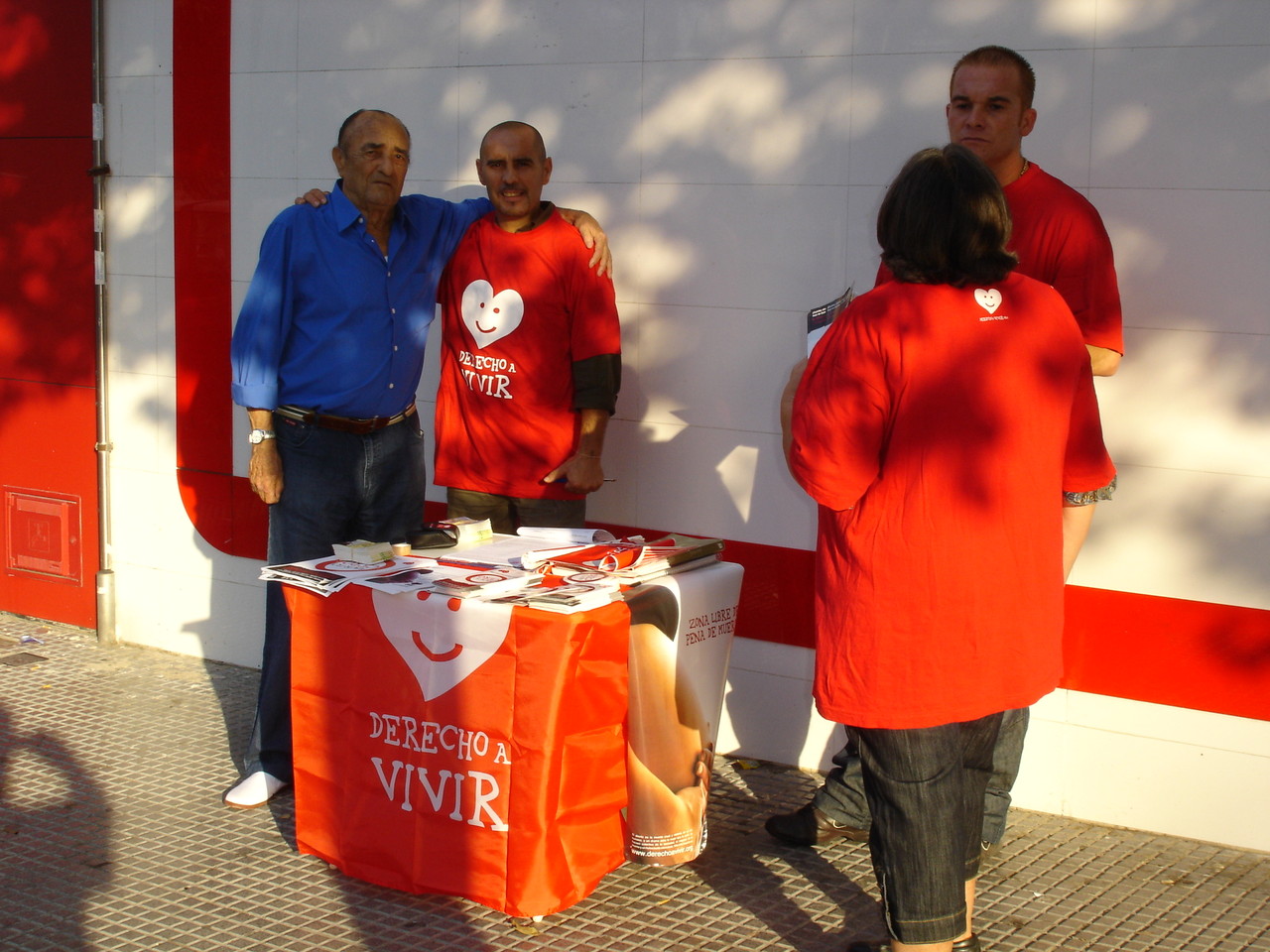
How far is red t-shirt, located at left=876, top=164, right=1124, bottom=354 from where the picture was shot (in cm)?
322

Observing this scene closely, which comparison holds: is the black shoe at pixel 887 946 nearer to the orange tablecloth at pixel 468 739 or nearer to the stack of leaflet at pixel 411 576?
the orange tablecloth at pixel 468 739

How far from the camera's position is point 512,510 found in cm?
409

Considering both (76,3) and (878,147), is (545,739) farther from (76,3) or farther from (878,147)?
(76,3)

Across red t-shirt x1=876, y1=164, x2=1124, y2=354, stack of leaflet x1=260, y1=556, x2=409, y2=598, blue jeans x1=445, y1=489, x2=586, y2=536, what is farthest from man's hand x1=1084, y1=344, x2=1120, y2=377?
stack of leaflet x1=260, y1=556, x2=409, y2=598

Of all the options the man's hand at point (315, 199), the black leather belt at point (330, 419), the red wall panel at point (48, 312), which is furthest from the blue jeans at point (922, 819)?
the red wall panel at point (48, 312)

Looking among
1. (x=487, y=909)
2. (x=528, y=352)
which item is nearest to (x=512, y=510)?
(x=528, y=352)

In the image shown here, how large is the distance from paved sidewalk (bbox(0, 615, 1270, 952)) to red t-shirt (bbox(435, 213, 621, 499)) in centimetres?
120

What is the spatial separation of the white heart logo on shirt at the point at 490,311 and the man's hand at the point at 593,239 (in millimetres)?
261

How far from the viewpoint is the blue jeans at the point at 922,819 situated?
8.52ft

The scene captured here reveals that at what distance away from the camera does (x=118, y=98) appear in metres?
5.46

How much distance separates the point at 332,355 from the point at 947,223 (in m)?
2.11

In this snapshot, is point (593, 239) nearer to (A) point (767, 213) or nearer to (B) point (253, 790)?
(A) point (767, 213)

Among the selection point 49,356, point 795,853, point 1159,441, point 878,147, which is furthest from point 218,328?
point 1159,441

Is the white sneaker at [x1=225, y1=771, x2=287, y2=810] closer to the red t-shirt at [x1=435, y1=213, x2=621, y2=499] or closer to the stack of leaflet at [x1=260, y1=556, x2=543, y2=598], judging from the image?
the stack of leaflet at [x1=260, y1=556, x2=543, y2=598]
